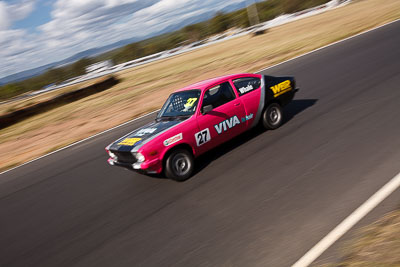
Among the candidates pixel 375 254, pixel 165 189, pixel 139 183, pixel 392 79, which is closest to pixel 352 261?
pixel 375 254

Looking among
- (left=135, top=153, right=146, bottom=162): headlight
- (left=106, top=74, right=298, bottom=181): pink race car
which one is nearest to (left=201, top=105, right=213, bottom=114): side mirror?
(left=106, top=74, right=298, bottom=181): pink race car

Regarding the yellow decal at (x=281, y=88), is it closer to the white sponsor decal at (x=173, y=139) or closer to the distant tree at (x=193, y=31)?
the white sponsor decal at (x=173, y=139)

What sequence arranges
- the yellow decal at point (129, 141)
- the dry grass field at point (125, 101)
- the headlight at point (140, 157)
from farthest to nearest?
the dry grass field at point (125, 101)
the yellow decal at point (129, 141)
the headlight at point (140, 157)

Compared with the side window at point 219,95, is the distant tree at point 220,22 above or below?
above

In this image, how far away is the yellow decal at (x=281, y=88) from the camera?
7914mm

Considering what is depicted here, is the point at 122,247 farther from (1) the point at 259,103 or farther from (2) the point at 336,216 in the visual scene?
(1) the point at 259,103

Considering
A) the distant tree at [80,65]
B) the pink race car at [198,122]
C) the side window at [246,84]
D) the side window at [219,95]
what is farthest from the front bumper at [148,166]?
the distant tree at [80,65]

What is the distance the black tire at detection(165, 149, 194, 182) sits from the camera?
20.5 feet

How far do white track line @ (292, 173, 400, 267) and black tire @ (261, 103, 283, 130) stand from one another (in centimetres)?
329

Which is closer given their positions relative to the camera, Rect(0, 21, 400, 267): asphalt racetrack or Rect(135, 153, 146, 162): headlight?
Rect(0, 21, 400, 267): asphalt racetrack

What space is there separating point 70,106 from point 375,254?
19.5 meters

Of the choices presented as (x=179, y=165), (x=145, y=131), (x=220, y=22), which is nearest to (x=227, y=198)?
(x=179, y=165)

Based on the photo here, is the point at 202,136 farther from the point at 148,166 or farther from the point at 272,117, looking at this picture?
the point at 272,117

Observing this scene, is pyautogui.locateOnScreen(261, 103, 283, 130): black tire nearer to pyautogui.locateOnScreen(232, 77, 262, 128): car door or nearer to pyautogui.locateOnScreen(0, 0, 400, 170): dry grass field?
pyautogui.locateOnScreen(232, 77, 262, 128): car door
